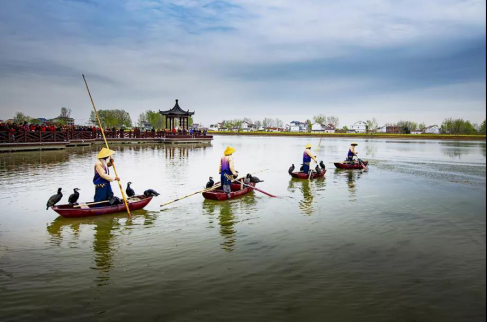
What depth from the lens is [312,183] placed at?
56.9ft

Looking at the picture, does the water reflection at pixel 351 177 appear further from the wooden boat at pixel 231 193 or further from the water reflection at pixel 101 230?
the water reflection at pixel 101 230

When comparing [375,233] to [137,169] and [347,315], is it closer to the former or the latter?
[347,315]

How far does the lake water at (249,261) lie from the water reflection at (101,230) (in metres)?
0.03

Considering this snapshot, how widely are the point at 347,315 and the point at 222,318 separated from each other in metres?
1.91

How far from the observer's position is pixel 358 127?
16800 cm

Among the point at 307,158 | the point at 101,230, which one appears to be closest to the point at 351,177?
the point at 307,158

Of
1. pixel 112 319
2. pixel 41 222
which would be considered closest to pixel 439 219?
pixel 112 319

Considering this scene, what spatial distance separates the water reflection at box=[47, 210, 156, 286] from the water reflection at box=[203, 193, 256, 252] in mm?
1942

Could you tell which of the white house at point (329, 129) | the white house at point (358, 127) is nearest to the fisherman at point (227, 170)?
the white house at point (329, 129)

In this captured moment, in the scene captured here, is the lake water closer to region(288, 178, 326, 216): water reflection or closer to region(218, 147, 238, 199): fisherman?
region(288, 178, 326, 216): water reflection

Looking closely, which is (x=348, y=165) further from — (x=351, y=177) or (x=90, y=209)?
(x=90, y=209)

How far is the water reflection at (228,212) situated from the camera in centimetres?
849

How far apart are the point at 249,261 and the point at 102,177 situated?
17.3ft

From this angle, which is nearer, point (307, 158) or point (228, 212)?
point (228, 212)
